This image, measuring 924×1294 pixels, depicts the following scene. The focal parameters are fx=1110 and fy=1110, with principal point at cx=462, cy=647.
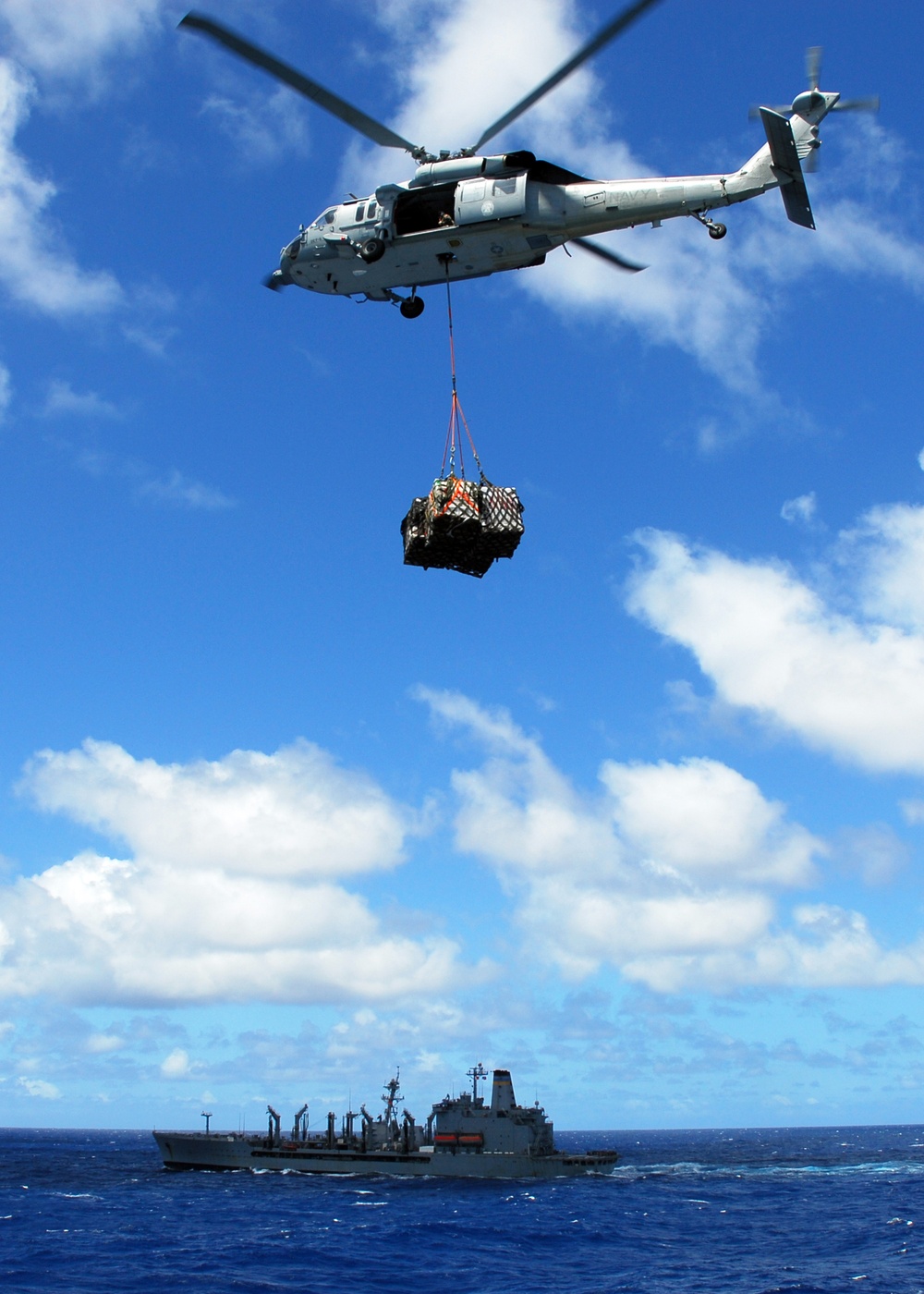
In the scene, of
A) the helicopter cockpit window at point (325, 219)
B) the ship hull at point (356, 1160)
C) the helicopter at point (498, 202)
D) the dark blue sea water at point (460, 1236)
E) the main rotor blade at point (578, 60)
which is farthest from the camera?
the ship hull at point (356, 1160)

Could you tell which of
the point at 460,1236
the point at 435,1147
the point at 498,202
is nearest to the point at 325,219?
the point at 498,202

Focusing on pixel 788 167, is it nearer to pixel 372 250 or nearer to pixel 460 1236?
pixel 372 250

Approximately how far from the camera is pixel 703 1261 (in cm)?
3981

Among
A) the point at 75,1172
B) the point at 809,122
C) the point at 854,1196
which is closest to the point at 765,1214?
the point at 854,1196

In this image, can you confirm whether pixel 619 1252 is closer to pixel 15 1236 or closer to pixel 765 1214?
pixel 765 1214

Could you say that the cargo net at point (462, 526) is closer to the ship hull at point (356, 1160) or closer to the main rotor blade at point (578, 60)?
the main rotor blade at point (578, 60)

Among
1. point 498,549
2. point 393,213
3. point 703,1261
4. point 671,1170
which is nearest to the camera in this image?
point 498,549

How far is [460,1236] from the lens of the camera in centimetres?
4512

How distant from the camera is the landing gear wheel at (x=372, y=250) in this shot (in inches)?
910

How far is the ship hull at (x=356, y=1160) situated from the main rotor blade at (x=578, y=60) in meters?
59.3

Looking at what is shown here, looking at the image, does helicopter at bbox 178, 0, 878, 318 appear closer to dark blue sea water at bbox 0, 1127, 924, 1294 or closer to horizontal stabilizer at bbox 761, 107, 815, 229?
horizontal stabilizer at bbox 761, 107, 815, 229

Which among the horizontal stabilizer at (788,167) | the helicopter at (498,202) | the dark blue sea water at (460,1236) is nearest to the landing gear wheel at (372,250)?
the helicopter at (498,202)

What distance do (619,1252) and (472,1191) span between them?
21623 millimetres

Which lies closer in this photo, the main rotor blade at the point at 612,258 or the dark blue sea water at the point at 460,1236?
the main rotor blade at the point at 612,258
